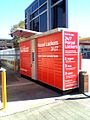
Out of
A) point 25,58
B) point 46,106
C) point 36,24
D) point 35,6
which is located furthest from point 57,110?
point 35,6

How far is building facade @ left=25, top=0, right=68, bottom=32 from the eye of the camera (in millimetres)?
14721

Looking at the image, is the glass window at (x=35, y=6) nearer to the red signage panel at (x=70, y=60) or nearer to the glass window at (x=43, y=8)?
the glass window at (x=43, y=8)

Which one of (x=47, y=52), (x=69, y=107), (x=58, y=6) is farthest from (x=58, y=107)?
(x=58, y=6)

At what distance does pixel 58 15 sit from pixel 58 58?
7.94m

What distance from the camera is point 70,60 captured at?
27.8ft

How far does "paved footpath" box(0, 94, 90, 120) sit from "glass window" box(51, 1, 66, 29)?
7978 millimetres

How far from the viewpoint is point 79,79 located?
8.70 m

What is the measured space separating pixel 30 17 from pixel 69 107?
18.1 meters

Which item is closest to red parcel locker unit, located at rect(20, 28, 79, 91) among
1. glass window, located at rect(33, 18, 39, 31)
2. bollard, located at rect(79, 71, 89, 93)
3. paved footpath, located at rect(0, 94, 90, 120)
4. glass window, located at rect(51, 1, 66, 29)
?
bollard, located at rect(79, 71, 89, 93)

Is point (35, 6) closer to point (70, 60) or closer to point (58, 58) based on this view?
point (58, 58)

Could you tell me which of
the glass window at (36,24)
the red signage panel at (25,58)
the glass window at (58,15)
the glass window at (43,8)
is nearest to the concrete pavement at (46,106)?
the red signage panel at (25,58)

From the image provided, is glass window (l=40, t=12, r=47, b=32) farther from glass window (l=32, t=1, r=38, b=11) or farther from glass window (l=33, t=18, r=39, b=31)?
glass window (l=32, t=1, r=38, b=11)

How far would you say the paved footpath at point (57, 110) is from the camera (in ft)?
19.2

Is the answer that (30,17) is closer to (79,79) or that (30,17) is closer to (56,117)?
(79,79)
